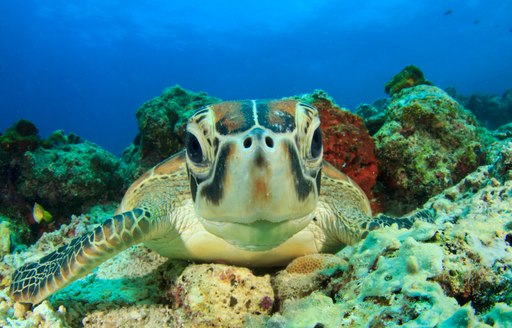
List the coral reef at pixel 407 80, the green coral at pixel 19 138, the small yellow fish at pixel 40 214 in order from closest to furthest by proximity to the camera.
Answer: the small yellow fish at pixel 40 214 < the green coral at pixel 19 138 < the coral reef at pixel 407 80

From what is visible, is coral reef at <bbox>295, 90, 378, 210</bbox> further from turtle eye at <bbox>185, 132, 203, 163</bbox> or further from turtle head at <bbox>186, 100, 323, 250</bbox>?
turtle eye at <bbox>185, 132, 203, 163</bbox>

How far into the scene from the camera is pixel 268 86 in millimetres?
115812

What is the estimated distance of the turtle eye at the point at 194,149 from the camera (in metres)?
1.82

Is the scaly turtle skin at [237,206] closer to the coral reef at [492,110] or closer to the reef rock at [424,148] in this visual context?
the reef rock at [424,148]

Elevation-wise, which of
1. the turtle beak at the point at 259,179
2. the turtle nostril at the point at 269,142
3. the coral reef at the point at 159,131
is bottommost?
the turtle beak at the point at 259,179

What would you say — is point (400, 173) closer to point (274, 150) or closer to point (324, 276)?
point (324, 276)

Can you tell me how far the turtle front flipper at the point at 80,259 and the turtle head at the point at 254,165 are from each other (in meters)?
0.55

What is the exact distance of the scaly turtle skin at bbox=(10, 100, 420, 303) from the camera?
5.03 feet

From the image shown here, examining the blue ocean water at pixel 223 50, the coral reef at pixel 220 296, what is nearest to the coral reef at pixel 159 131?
the coral reef at pixel 220 296

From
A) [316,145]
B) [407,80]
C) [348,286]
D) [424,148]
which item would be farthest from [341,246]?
[407,80]

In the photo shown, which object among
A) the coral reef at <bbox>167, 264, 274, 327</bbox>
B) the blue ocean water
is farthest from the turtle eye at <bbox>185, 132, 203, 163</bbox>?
the blue ocean water

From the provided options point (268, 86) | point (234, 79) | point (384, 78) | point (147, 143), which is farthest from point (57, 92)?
point (147, 143)

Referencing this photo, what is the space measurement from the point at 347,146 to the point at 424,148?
3.03 feet

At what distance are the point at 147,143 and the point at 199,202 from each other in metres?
4.14
